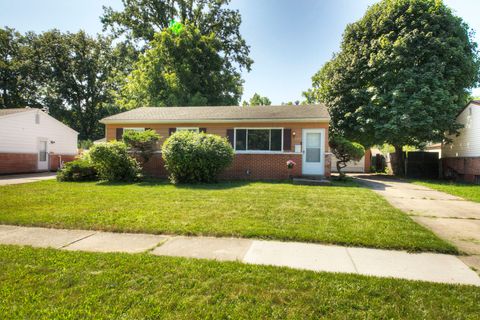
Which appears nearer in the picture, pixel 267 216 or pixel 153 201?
pixel 267 216

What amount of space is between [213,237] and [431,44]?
16.1 metres

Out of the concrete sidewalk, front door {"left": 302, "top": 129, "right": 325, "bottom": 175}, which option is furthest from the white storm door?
front door {"left": 302, "top": 129, "right": 325, "bottom": 175}

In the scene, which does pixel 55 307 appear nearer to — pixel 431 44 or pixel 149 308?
pixel 149 308

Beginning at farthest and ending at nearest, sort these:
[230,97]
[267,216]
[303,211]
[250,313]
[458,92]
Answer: [230,97] → [458,92] → [303,211] → [267,216] → [250,313]

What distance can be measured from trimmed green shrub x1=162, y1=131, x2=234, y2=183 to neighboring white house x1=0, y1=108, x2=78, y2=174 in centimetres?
1176

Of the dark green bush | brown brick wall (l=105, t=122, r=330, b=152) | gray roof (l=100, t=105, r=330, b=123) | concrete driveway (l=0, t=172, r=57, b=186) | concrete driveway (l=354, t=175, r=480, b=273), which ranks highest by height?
gray roof (l=100, t=105, r=330, b=123)

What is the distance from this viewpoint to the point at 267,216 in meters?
5.46

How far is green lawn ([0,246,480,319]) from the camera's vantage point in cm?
225

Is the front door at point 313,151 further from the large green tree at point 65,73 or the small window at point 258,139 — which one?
the large green tree at point 65,73

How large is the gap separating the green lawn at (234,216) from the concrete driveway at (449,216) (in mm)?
292

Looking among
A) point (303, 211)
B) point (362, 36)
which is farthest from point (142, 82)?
point (303, 211)

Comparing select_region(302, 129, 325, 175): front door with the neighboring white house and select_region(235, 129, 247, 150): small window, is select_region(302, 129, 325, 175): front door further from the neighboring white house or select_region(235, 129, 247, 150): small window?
the neighboring white house

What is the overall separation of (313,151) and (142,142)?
789 centimetres

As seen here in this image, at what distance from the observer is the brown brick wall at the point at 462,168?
13.4m
